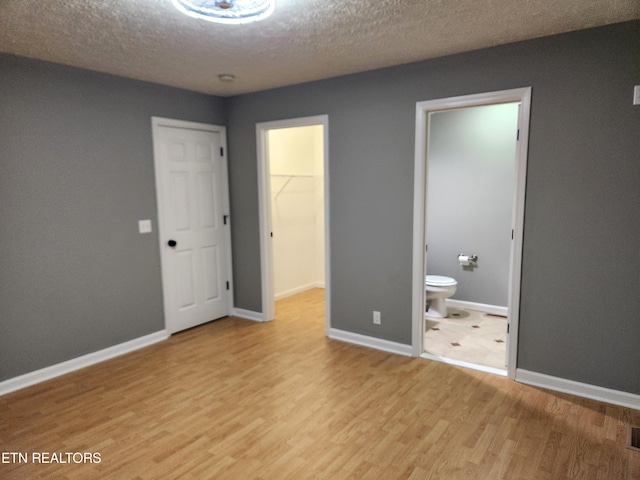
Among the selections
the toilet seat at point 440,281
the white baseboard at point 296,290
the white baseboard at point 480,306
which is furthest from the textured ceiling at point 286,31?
the white baseboard at point 296,290

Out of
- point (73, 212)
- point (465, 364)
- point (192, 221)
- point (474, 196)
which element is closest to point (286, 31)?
point (73, 212)

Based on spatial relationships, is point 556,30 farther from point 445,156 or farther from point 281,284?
point 281,284

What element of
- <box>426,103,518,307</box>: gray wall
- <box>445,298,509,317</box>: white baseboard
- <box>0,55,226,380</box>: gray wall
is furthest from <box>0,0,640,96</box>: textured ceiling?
<box>445,298,509,317</box>: white baseboard

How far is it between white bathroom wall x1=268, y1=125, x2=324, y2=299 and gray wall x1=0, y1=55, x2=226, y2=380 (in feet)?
5.34

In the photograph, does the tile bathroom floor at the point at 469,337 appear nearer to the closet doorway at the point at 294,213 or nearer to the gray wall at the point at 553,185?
the gray wall at the point at 553,185

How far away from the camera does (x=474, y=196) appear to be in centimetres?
450

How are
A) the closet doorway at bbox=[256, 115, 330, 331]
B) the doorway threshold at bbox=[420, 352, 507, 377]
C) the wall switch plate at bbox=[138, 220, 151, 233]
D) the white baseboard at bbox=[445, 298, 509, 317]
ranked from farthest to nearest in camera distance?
the closet doorway at bbox=[256, 115, 330, 331], the white baseboard at bbox=[445, 298, 509, 317], the wall switch plate at bbox=[138, 220, 151, 233], the doorway threshold at bbox=[420, 352, 507, 377]

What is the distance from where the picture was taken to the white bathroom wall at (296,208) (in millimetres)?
5188

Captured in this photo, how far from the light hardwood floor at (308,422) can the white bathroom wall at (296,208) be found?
202 cm

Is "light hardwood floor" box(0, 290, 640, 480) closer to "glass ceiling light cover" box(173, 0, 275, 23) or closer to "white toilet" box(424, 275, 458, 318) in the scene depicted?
"white toilet" box(424, 275, 458, 318)

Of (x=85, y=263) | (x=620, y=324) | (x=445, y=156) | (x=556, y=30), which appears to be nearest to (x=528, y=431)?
(x=620, y=324)

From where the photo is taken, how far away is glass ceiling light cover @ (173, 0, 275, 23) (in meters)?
1.94

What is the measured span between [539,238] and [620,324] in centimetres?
72

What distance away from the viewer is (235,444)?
2299 mm
